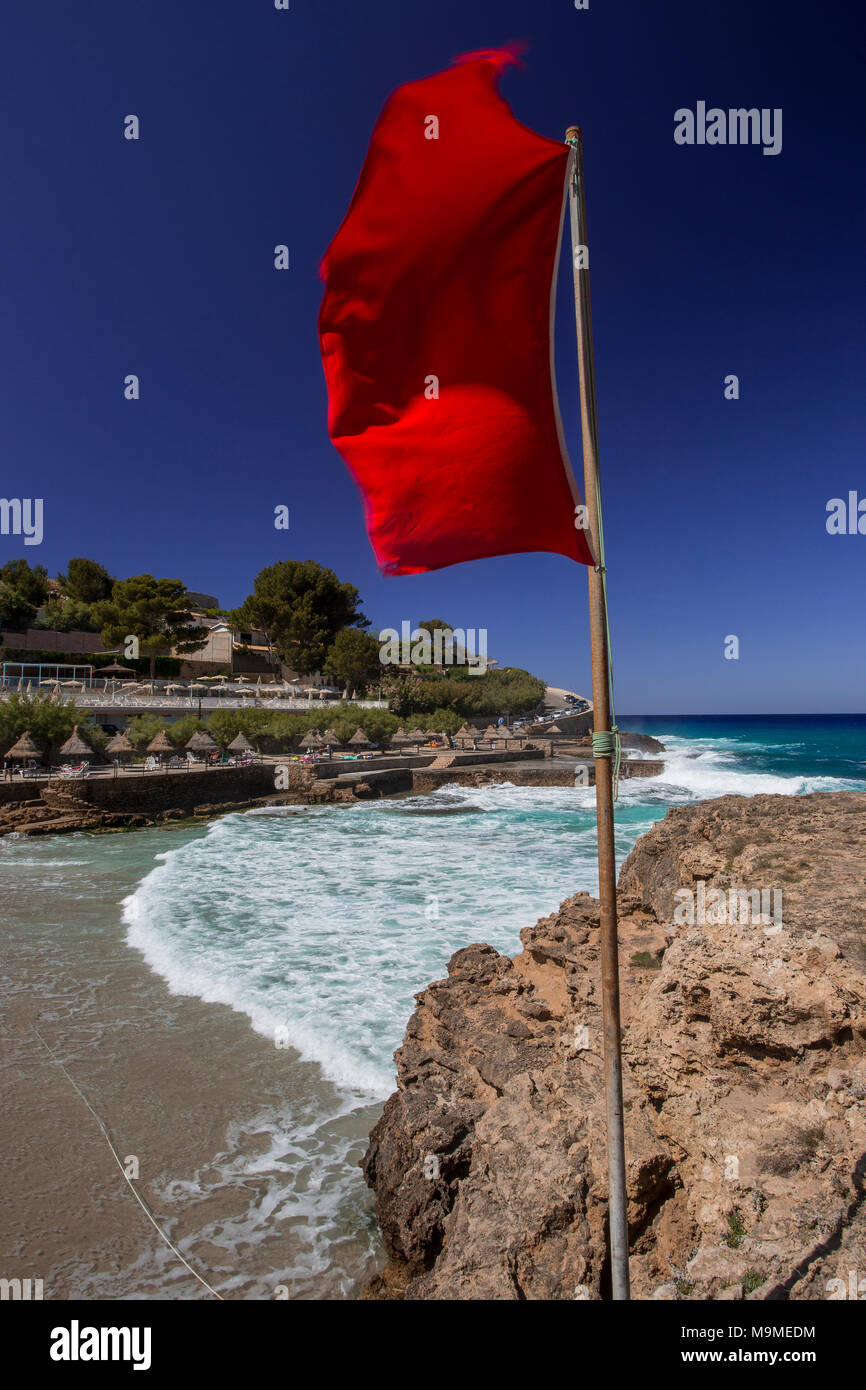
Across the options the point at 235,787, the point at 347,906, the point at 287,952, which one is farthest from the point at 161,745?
the point at 287,952

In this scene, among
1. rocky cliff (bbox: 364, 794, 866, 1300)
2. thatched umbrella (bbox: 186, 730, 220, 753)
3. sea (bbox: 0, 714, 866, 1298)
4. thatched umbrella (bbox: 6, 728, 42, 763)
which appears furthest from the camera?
thatched umbrella (bbox: 186, 730, 220, 753)

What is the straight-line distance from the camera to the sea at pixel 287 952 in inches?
179

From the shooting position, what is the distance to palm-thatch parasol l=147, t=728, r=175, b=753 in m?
30.4

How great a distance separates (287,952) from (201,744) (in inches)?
879

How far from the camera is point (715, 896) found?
19.1ft

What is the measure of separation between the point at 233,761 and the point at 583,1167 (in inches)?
1155

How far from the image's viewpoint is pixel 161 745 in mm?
30578

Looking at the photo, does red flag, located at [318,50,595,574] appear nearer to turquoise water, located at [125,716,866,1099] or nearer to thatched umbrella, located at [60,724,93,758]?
turquoise water, located at [125,716,866,1099]

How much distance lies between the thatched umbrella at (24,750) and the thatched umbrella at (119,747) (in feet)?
11.4

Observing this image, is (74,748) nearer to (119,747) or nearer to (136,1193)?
(119,747)

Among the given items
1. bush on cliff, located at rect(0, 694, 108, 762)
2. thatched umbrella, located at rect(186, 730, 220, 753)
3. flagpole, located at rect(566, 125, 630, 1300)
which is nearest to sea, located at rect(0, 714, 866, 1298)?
flagpole, located at rect(566, 125, 630, 1300)

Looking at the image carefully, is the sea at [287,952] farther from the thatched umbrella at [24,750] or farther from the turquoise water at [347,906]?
the thatched umbrella at [24,750]

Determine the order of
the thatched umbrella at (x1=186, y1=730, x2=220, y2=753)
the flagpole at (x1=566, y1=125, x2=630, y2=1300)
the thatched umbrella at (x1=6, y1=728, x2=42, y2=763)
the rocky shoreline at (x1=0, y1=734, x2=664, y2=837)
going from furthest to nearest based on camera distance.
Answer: the thatched umbrella at (x1=186, y1=730, x2=220, y2=753) → the thatched umbrella at (x1=6, y1=728, x2=42, y2=763) → the rocky shoreline at (x1=0, y1=734, x2=664, y2=837) → the flagpole at (x1=566, y1=125, x2=630, y2=1300)

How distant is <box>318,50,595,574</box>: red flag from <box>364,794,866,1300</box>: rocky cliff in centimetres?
311
